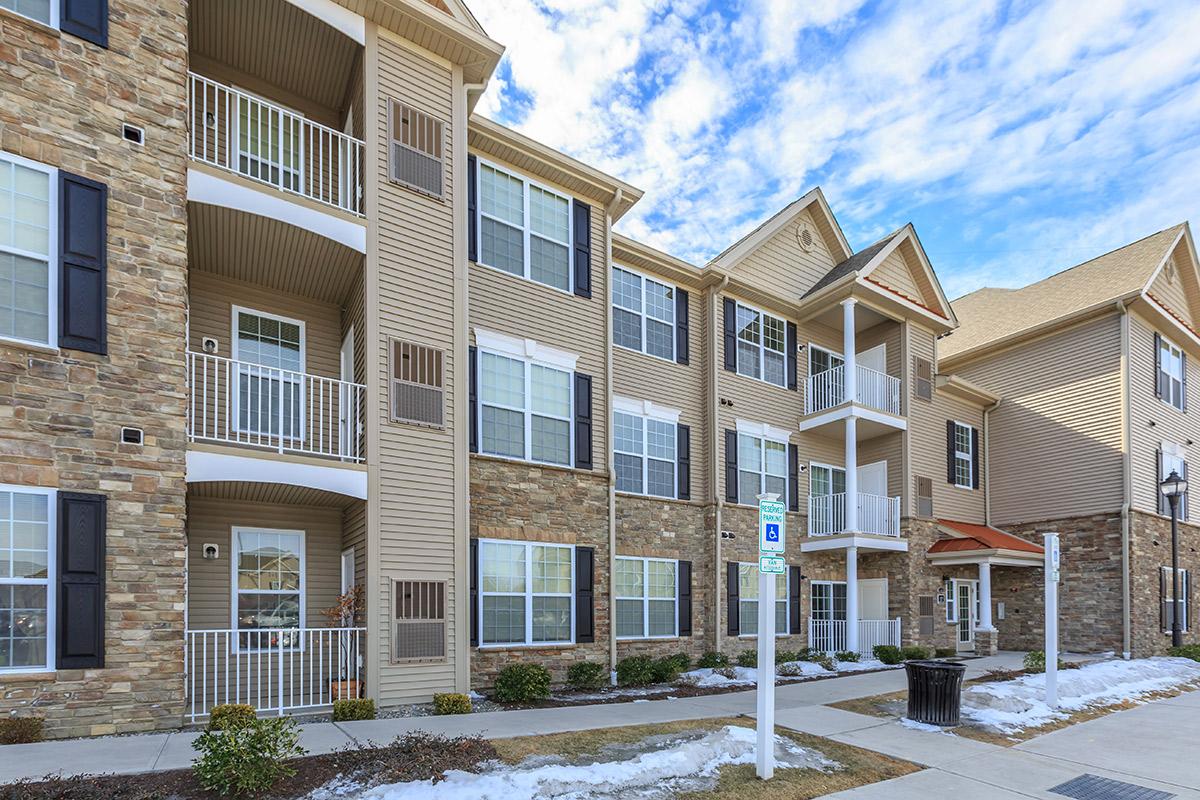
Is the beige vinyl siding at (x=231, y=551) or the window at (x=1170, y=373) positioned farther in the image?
the window at (x=1170, y=373)

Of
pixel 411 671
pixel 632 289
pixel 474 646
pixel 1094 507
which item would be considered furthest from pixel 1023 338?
pixel 411 671

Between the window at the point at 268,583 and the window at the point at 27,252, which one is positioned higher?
the window at the point at 27,252

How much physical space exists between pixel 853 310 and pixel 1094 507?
9.24 m

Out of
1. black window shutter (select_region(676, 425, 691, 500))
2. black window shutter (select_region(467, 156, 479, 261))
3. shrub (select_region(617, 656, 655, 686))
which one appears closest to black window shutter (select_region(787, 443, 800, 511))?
black window shutter (select_region(676, 425, 691, 500))

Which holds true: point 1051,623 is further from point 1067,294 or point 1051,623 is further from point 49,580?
point 1067,294

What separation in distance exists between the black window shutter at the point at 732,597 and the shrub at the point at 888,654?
11.9 feet

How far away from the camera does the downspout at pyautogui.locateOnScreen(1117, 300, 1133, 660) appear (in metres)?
19.1

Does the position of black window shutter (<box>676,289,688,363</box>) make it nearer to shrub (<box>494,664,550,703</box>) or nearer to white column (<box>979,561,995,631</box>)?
shrub (<box>494,664,550,703</box>)

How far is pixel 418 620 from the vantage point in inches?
405

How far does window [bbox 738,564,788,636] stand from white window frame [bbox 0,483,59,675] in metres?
12.6

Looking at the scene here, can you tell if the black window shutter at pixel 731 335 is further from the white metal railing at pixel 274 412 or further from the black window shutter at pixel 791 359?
the white metal railing at pixel 274 412

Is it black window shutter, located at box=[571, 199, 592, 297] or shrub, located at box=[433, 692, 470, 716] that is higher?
black window shutter, located at box=[571, 199, 592, 297]

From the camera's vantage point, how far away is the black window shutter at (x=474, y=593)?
12.0m

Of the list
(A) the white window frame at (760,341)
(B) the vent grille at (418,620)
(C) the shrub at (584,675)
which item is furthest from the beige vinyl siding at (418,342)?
(A) the white window frame at (760,341)
